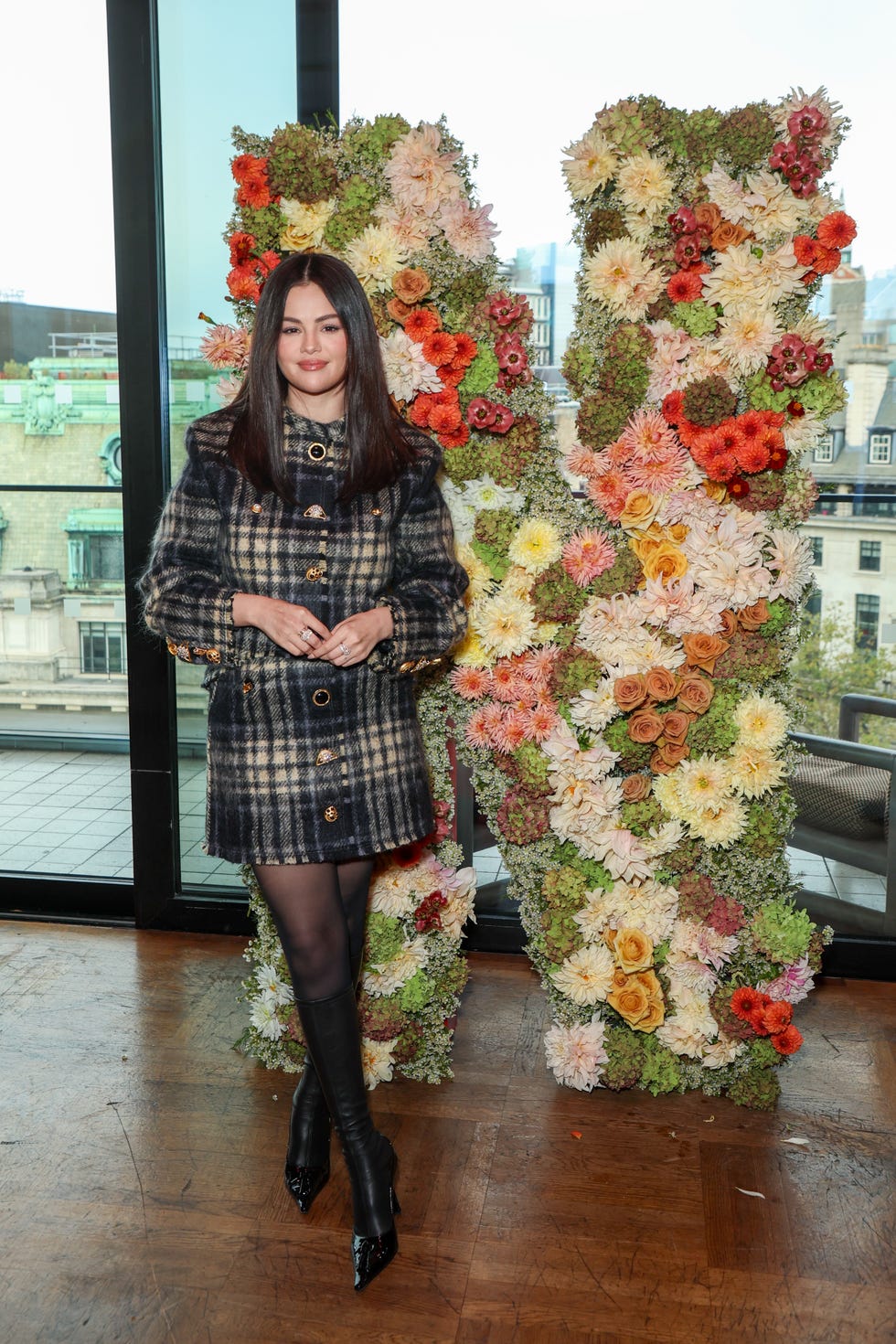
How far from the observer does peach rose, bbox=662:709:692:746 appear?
2678 millimetres

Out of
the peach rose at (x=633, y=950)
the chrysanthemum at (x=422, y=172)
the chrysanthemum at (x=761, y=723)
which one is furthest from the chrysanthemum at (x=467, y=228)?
the peach rose at (x=633, y=950)

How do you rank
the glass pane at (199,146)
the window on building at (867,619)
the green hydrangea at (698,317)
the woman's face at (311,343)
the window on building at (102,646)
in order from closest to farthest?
the woman's face at (311,343)
the green hydrangea at (698,317)
the glass pane at (199,146)
the window on building at (867,619)
the window on building at (102,646)

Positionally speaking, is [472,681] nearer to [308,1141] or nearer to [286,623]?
[286,623]

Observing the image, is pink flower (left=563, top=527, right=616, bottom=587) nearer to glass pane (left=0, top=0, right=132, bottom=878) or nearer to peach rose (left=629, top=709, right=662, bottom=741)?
peach rose (left=629, top=709, right=662, bottom=741)

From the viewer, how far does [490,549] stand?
2.75 m

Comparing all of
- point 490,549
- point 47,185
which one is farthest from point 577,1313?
point 47,185

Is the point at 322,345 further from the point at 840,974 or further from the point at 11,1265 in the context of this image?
the point at 840,974

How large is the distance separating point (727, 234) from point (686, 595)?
0.73 metres

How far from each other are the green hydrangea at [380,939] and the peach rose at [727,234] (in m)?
1.59

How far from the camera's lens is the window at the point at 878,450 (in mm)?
3289

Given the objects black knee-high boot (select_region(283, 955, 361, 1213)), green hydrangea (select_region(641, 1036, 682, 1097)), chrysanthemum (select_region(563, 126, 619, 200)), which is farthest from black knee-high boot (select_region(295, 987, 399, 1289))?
chrysanthemum (select_region(563, 126, 619, 200))

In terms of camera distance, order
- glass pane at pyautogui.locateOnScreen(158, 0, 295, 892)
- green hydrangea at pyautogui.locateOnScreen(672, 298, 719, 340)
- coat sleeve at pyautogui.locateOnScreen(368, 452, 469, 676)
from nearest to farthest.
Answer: coat sleeve at pyautogui.locateOnScreen(368, 452, 469, 676) < green hydrangea at pyautogui.locateOnScreen(672, 298, 719, 340) < glass pane at pyautogui.locateOnScreen(158, 0, 295, 892)

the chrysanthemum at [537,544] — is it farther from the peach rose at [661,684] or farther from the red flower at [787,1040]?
the red flower at [787,1040]

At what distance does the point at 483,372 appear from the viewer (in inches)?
104
